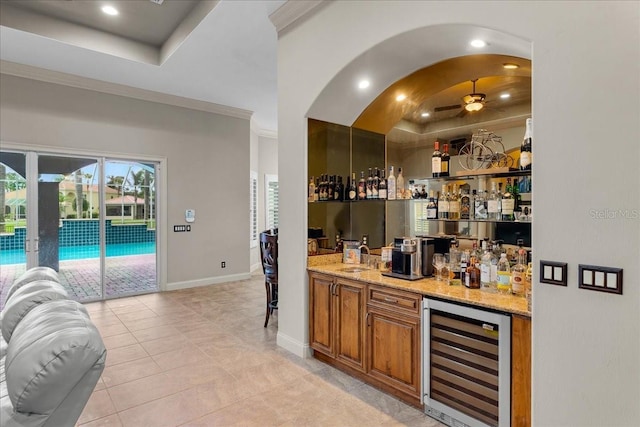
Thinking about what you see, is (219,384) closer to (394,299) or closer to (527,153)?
(394,299)

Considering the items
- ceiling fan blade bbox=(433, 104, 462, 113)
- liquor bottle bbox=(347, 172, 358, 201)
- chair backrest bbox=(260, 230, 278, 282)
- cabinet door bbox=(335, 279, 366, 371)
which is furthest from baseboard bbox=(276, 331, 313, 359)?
ceiling fan blade bbox=(433, 104, 462, 113)

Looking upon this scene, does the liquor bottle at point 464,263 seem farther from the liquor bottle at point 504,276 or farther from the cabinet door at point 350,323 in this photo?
the cabinet door at point 350,323

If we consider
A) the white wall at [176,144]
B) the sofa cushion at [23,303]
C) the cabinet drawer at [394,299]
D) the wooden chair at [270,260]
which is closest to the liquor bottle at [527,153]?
the cabinet drawer at [394,299]

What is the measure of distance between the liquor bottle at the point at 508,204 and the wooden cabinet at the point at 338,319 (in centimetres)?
121

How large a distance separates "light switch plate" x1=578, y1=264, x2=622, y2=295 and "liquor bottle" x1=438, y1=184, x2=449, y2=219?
1287 millimetres

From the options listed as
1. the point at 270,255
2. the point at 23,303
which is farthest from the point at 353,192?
the point at 23,303

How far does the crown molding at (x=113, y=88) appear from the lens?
4.90m

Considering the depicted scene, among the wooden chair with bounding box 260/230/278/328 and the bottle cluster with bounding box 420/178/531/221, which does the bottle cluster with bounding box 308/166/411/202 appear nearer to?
the bottle cluster with bounding box 420/178/531/221

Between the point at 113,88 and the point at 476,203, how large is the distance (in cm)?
574

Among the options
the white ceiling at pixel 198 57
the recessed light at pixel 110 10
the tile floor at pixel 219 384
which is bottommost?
the tile floor at pixel 219 384

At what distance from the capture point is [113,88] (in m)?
5.65

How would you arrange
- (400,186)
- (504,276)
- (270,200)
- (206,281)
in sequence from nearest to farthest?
1. (504,276)
2. (400,186)
3. (206,281)
4. (270,200)

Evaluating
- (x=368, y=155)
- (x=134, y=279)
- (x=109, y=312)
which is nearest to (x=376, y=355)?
(x=368, y=155)

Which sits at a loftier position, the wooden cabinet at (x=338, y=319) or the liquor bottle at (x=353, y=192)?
the liquor bottle at (x=353, y=192)
